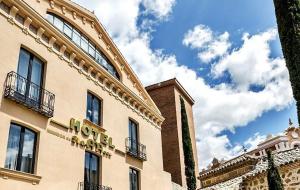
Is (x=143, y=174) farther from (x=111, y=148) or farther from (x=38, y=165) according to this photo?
(x=38, y=165)

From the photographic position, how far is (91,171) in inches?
645

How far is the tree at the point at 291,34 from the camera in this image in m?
8.04

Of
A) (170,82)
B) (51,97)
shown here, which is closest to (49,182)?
(51,97)

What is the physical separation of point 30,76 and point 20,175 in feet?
13.4

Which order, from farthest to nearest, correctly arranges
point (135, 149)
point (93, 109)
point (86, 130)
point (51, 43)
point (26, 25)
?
point (135, 149), point (93, 109), point (86, 130), point (51, 43), point (26, 25)

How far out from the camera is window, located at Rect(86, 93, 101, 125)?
1731 centimetres

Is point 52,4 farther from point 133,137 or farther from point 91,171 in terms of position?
point 133,137

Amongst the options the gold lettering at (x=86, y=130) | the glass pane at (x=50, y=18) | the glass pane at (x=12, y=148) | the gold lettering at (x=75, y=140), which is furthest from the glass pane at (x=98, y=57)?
the glass pane at (x=12, y=148)

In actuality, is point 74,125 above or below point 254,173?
above

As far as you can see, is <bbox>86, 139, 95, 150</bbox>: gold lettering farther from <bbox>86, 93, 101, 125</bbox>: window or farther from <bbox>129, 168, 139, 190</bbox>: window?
<bbox>129, 168, 139, 190</bbox>: window

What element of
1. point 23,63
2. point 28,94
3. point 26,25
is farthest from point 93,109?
point 26,25

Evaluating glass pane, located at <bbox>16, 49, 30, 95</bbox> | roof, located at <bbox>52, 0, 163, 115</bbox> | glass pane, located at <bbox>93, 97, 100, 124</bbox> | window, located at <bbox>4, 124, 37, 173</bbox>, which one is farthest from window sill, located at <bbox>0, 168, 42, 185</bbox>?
roof, located at <bbox>52, 0, 163, 115</bbox>

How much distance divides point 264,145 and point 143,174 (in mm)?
38587

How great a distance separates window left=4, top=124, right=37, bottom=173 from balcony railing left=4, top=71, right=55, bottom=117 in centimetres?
99
